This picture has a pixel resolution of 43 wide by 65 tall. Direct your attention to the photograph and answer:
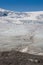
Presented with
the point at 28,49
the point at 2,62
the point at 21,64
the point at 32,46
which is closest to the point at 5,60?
the point at 2,62

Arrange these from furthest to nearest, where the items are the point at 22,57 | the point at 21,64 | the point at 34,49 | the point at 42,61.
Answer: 1. the point at 34,49
2. the point at 22,57
3. the point at 42,61
4. the point at 21,64

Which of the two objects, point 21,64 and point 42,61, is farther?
point 42,61

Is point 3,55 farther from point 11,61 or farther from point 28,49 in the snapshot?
point 28,49

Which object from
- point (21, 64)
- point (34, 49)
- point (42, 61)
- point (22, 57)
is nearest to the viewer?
point (21, 64)

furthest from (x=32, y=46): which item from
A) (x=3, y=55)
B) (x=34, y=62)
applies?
(x=34, y=62)

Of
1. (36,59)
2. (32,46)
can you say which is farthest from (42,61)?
(32,46)

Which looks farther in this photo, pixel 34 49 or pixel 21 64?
pixel 34 49

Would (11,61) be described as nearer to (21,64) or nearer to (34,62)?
(21,64)

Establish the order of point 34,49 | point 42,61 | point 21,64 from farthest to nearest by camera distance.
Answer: point 34,49, point 42,61, point 21,64
